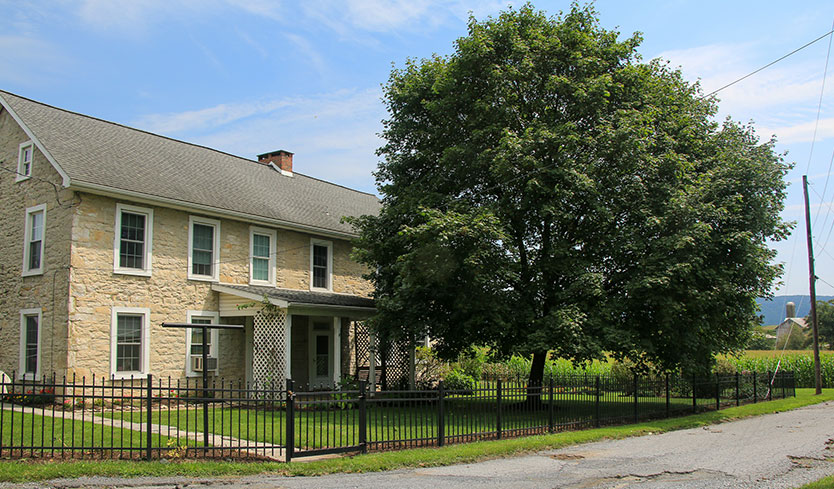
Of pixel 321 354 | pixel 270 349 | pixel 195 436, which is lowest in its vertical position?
pixel 195 436

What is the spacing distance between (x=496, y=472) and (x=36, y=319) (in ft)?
46.8

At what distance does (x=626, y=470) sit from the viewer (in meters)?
10.0

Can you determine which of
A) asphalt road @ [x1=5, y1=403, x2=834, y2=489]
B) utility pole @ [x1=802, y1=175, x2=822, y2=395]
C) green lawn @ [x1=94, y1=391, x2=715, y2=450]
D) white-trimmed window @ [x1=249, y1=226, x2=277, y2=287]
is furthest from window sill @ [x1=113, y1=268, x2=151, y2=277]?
utility pole @ [x1=802, y1=175, x2=822, y2=395]

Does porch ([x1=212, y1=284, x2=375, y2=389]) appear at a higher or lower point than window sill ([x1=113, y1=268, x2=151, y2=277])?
lower

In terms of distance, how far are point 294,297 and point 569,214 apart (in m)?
8.82

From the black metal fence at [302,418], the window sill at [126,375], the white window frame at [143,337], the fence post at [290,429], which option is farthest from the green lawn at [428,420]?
the white window frame at [143,337]

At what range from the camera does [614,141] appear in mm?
16844

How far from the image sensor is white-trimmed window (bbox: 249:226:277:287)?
21688 millimetres

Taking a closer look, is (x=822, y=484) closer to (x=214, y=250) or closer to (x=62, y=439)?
(x=62, y=439)

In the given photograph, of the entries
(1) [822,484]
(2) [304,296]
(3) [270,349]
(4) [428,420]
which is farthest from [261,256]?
(1) [822,484]

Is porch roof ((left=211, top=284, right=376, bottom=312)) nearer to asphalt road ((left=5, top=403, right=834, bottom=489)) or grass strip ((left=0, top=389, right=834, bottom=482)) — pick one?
grass strip ((left=0, top=389, right=834, bottom=482))

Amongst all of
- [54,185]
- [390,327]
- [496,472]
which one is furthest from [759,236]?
[54,185]

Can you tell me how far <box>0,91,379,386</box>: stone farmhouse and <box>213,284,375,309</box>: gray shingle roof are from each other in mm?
99

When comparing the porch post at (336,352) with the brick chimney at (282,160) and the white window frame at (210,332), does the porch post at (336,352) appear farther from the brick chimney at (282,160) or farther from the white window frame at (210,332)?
the brick chimney at (282,160)
